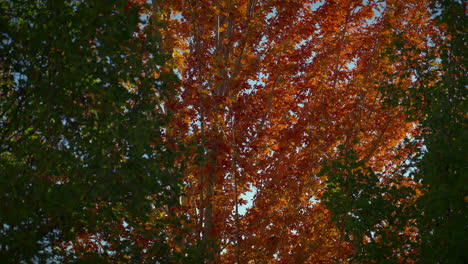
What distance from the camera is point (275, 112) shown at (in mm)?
9680

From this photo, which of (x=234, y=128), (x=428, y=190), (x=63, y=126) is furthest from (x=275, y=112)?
(x=63, y=126)

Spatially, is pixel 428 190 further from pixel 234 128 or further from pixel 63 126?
pixel 63 126

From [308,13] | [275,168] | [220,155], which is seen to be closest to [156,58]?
[220,155]

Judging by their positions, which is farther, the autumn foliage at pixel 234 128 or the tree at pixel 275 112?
the tree at pixel 275 112

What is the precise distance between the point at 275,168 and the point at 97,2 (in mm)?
5264

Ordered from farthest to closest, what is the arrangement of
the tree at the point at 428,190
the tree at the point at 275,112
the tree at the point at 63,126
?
the tree at the point at 275,112 < the tree at the point at 428,190 < the tree at the point at 63,126

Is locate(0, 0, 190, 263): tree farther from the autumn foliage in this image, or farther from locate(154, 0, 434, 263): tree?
locate(154, 0, 434, 263): tree

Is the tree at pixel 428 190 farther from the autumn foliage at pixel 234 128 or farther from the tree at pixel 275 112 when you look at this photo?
the tree at pixel 275 112

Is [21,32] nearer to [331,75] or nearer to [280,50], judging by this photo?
[280,50]

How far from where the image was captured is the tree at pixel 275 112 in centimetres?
791

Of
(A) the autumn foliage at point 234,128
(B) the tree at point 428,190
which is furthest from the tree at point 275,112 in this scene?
(B) the tree at point 428,190

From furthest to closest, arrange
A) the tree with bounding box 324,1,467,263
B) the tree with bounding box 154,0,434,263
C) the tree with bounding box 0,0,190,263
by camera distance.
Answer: the tree with bounding box 154,0,434,263
the tree with bounding box 324,1,467,263
the tree with bounding box 0,0,190,263

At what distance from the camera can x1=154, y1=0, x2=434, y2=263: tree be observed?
7.91 metres

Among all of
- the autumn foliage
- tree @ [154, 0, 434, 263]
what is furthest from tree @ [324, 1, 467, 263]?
tree @ [154, 0, 434, 263]
